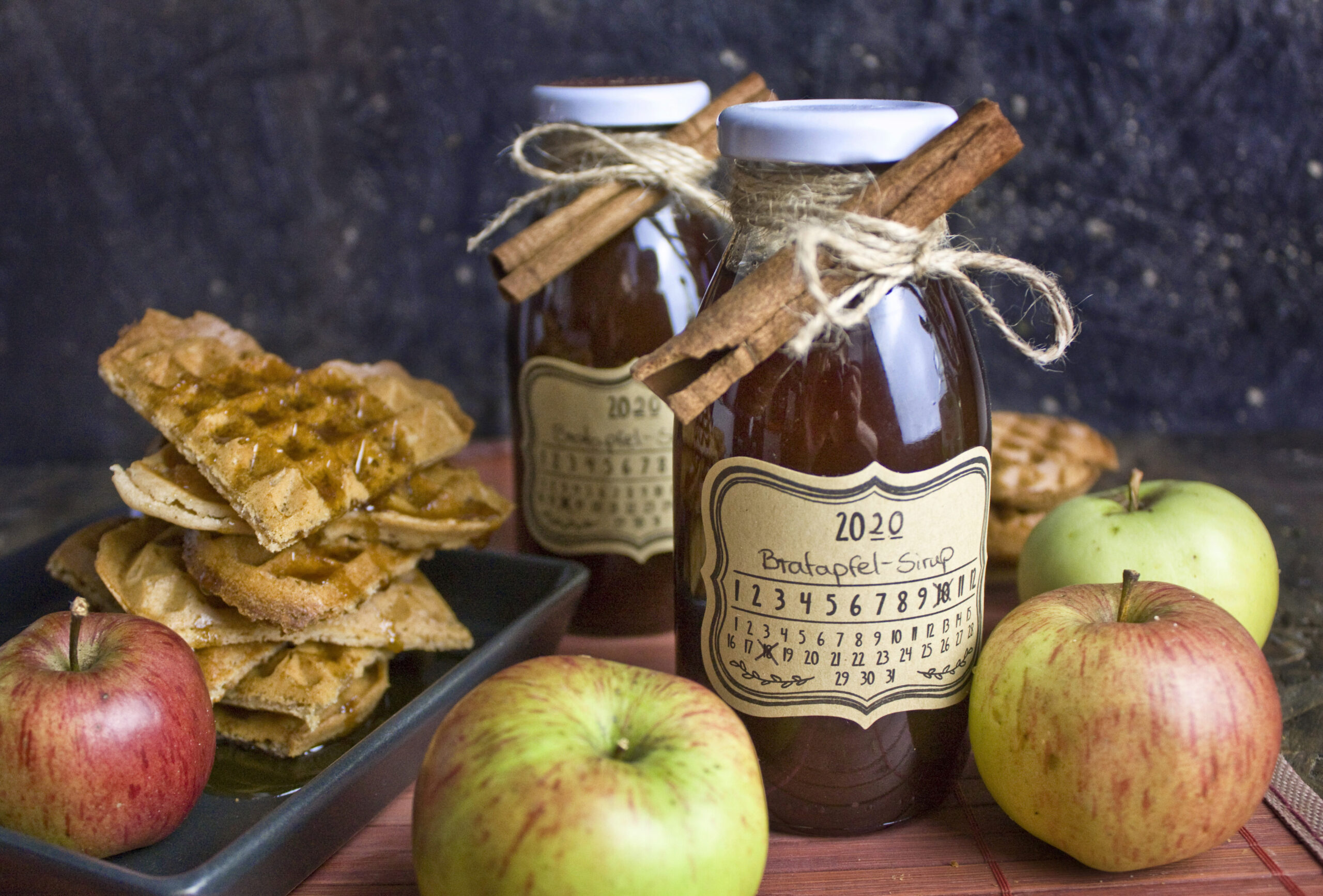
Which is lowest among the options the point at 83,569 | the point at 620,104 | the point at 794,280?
the point at 83,569

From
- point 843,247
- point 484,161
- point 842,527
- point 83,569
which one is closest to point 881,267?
point 843,247

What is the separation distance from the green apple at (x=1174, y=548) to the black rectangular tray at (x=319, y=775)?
43 cm

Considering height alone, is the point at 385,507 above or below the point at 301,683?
above

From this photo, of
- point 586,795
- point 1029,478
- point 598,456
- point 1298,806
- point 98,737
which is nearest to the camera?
point 586,795

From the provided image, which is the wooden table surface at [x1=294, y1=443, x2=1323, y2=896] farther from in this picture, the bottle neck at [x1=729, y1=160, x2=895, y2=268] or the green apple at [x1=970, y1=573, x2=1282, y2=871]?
the bottle neck at [x1=729, y1=160, x2=895, y2=268]

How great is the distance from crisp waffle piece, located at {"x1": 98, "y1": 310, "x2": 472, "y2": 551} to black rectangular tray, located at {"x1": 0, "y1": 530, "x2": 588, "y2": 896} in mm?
157

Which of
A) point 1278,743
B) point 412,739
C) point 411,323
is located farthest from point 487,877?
point 411,323

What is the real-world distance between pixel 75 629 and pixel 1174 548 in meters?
0.84

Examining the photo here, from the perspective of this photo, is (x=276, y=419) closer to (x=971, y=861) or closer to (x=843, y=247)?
(x=843, y=247)

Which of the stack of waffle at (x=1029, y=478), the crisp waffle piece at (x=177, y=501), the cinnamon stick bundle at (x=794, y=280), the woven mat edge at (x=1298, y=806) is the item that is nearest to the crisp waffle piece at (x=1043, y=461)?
the stack of waffle at (x=1029, y=478)

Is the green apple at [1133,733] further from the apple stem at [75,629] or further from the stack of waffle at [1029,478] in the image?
the apple stem at [75,629]

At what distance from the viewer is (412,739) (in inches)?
33.2

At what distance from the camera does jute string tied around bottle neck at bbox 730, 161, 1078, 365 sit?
0.70 metres

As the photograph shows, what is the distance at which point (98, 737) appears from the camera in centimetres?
71
